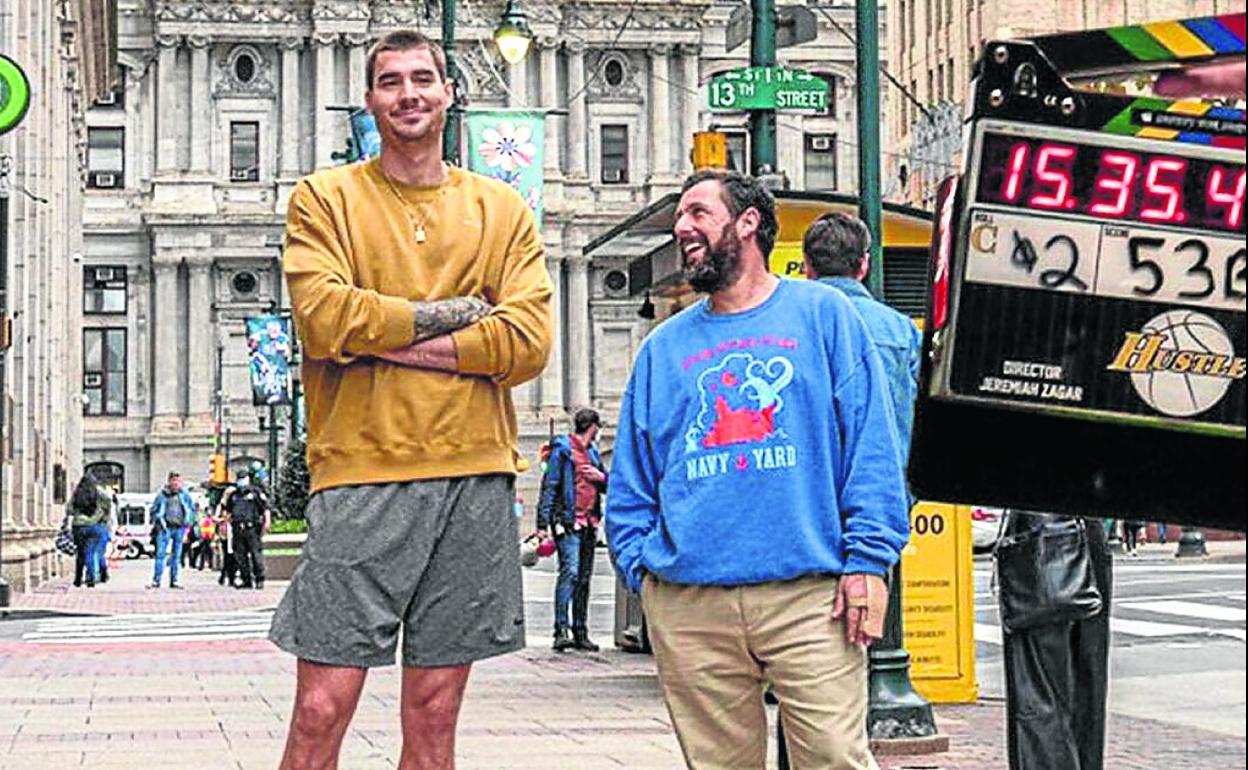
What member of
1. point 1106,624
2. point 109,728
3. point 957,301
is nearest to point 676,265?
point 109,728

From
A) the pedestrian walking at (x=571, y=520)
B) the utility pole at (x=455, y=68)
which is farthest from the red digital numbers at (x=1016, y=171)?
the utility pole at (x=455, y=68)

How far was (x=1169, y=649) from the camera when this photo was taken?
1769 cm

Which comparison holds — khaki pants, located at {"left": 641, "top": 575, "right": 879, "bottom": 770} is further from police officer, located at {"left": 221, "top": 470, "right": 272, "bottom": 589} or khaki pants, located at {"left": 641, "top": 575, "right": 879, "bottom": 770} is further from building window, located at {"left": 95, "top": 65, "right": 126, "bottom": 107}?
building window, located at {"left": 95, "top": 65, "right": 126, "bottom": 107}

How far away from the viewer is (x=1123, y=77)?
3.21 m

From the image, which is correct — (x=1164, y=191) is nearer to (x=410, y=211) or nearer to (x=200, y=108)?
(x=410, y=211)

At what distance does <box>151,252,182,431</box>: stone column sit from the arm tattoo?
93655mm

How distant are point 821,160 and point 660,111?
9389mm

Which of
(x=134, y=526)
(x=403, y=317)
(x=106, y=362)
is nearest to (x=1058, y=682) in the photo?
(x=403, y=317)

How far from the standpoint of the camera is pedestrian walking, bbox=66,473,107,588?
3609 cm

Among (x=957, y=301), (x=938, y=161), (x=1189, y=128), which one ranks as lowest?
(x=957, y=301)

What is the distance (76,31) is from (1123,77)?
51259 millimetres

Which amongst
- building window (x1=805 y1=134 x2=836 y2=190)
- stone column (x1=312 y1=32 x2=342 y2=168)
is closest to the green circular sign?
stone column (x1=312 y1=32 x2=342 y2=168)

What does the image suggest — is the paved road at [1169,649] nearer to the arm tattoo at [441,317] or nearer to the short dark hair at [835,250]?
the short dark hair at [835,250]

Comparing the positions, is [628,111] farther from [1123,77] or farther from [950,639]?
[1123,77]
